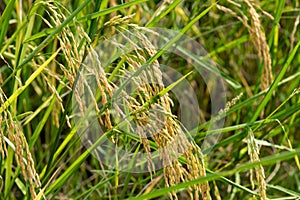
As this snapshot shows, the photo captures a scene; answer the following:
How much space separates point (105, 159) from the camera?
1.36 meters


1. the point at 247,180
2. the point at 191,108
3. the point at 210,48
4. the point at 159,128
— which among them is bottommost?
the point at 247,180

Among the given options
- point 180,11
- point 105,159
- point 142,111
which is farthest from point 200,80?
point 142,111

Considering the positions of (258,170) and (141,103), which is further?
(141,103)

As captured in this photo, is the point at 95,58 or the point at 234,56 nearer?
the point at 95,58

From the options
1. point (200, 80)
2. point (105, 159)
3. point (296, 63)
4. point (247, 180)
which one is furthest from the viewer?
point (200, 80)

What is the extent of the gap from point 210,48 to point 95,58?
1059mm

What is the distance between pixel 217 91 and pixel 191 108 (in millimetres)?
126

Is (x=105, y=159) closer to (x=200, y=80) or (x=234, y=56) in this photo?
(x=200, y=80)

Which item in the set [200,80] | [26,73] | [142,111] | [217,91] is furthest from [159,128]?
[200,80]

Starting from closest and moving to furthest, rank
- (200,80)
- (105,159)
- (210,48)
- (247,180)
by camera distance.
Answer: (105,159) → (247,180) → (210,48) → (200,80)

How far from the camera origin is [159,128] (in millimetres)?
797

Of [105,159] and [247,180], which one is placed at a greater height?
[105,159]

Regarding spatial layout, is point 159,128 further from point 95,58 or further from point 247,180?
point 247,180

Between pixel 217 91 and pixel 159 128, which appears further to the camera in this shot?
pixel 217 91
